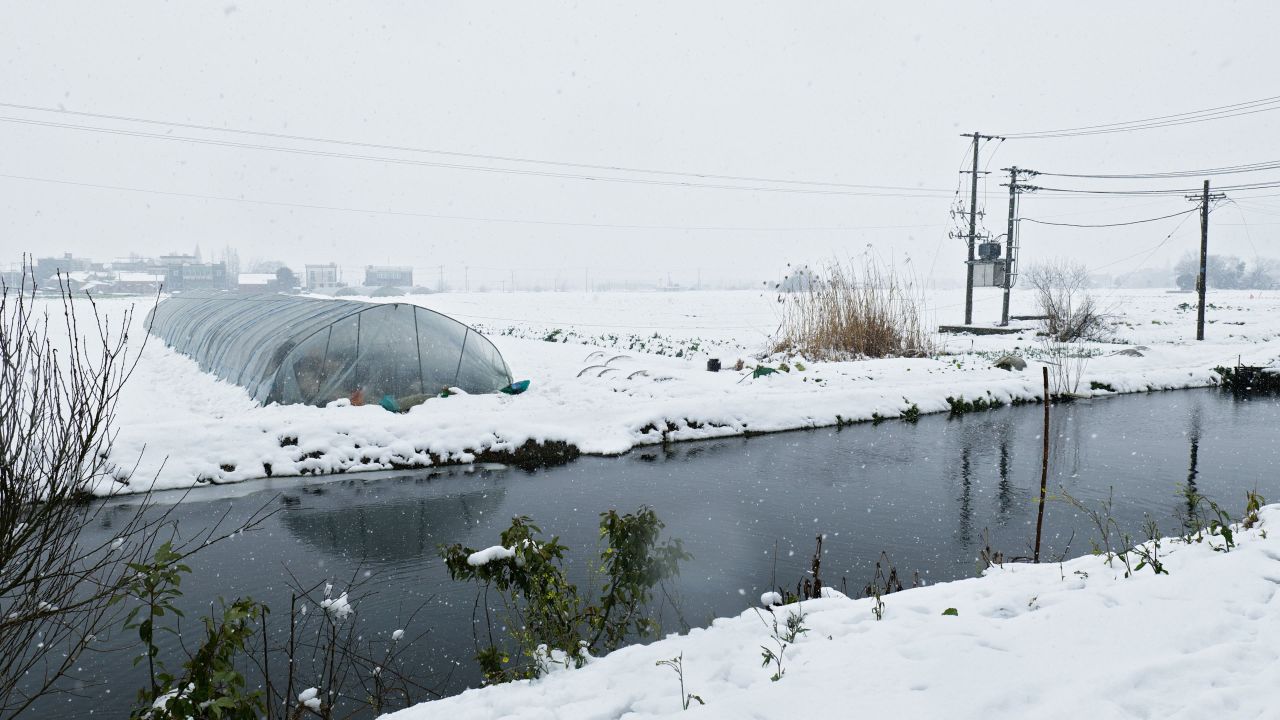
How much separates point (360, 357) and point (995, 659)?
11.4m

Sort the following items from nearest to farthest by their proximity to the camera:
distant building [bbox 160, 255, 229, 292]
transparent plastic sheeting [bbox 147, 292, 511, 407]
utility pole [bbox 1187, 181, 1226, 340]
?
transparent plastic sheeting [bbox 147, 292, 511, 407]
utility pole [bbox 1187, 181, 1226, 340]
distant building [bbox 160, 255, 229, 292]

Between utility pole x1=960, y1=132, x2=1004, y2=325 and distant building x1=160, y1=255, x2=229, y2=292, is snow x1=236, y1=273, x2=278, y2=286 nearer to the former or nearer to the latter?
distant building x1=160, y1=255, x2=229, y2=292

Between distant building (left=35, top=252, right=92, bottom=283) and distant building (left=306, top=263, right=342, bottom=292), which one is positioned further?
distant building (left=306, top=263, right=342, bottom=292)

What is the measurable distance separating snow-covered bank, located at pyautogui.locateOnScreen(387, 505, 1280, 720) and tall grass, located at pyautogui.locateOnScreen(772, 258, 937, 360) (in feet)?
49.6

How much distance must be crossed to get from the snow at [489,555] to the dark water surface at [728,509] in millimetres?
863

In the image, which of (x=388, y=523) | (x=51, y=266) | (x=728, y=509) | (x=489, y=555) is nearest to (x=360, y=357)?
(x=388, y=523)

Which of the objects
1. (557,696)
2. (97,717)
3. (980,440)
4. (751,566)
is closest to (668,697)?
(557,696)

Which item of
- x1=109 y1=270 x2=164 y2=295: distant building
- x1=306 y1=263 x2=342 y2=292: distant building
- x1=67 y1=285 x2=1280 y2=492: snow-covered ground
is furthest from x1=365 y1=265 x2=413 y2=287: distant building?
x1=67 y1=285 x2=1280 y2=492: snow-covered ground

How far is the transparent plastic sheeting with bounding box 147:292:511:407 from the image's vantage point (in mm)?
12828

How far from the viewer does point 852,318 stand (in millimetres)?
A: 20391

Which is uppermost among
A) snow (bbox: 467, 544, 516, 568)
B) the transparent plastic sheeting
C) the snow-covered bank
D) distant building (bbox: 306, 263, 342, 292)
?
distant building (bbox: 306, 263, 342, 292)

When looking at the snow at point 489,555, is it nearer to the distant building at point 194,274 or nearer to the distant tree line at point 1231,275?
the distant building at point 194,274

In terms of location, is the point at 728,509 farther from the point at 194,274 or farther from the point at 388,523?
the point at 194,274

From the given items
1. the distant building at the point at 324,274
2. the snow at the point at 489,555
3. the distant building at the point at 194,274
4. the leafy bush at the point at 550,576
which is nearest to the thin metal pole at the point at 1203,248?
the leafy bush at the point at 550,576
